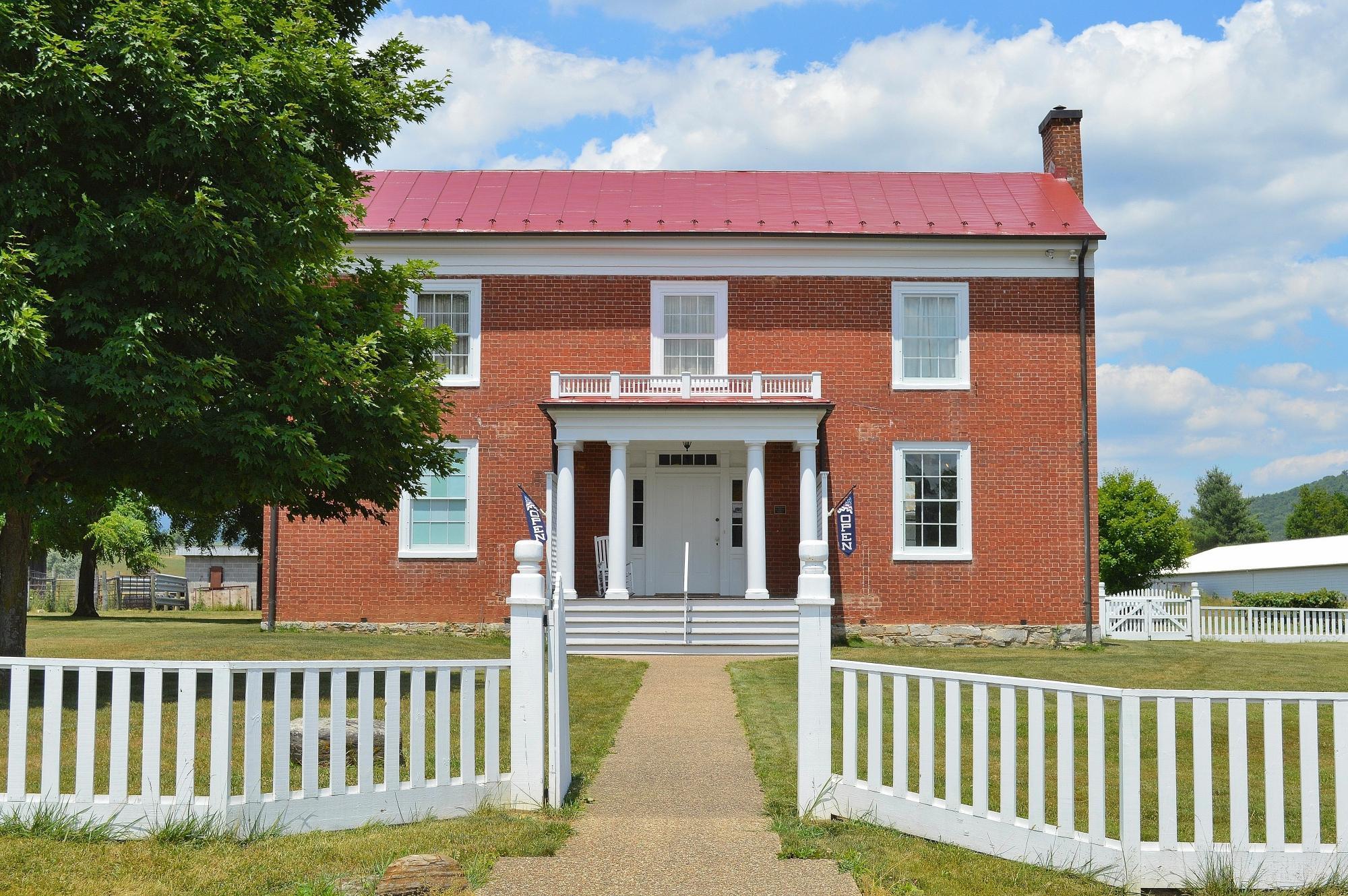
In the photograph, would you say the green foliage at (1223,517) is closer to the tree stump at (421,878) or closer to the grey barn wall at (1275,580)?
the grey barn wall at (1275,580)

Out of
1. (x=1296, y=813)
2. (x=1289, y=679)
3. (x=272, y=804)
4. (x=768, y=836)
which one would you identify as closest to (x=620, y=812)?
(x=768, y=836)

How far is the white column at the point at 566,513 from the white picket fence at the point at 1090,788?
11854 millimetres

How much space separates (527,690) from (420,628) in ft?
46.3

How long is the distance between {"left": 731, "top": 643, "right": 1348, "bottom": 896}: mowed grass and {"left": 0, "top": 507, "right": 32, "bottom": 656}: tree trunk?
25.3 ft

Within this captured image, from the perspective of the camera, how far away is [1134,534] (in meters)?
44.4

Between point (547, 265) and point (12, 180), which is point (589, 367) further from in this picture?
point (12, 180)

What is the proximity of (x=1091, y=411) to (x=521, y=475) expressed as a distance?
9917mm

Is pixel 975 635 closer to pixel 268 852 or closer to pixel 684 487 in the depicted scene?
pixel 684 487

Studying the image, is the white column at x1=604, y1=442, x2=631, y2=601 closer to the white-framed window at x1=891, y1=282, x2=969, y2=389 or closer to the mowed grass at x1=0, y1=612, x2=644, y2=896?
the white-framed window at x1=891, y1=282, x2=969, y2=389

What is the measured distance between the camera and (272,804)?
21.3 feet

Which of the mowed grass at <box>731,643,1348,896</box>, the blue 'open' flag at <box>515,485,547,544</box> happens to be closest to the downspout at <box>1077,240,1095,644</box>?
the mowed grass at <box>731,643,1348,896</box>

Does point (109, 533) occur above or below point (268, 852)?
above

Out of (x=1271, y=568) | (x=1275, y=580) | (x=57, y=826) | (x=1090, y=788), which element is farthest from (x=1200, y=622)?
(x=1275, y=580)

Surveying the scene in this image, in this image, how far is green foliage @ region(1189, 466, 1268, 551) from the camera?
97.2 meters
